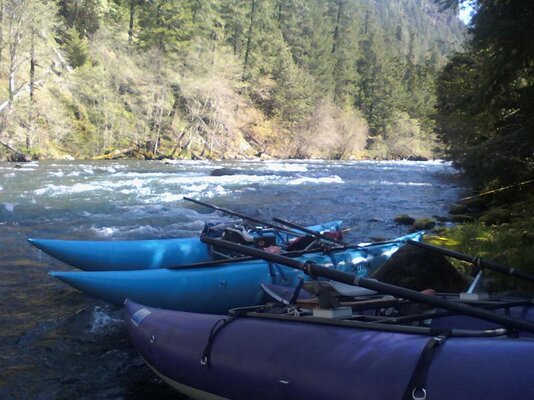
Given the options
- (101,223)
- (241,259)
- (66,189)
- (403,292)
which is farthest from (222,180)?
(403,292)

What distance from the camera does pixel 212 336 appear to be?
292 centimetres

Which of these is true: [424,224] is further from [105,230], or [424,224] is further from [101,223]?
[101,223]

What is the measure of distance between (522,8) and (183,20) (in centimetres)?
3629

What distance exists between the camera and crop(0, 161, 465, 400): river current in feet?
11.8

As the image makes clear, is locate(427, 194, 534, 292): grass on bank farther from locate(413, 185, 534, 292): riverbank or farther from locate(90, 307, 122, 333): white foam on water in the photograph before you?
locate(90, 307, 122, 333): white foam on water

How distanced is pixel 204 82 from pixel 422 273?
3040 centimetres

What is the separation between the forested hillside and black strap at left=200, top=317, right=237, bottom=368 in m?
8.84

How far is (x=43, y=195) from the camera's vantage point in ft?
39.4

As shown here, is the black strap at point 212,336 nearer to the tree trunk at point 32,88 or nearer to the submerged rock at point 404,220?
the submerged rock at point 404,220

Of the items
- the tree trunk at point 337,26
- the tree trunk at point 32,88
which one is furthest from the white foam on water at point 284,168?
the tree trunk at point 337,26

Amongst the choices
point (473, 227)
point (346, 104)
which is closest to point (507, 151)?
point (473, 227)

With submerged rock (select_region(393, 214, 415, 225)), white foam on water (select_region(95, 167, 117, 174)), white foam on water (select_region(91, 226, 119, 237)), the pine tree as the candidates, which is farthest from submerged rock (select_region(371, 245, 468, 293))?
the pine tree

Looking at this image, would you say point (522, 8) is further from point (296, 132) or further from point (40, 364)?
point (296, 132)

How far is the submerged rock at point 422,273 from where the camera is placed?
4.55 meters
